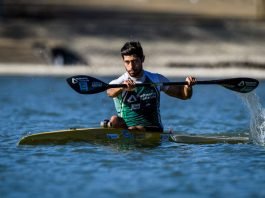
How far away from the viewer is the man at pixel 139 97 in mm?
10906

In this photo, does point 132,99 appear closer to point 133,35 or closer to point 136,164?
point 136,164

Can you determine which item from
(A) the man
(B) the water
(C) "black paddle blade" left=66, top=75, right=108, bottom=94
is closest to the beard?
(A) the man

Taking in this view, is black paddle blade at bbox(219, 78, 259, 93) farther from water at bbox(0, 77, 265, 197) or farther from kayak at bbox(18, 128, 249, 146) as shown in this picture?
kayak at bbox(18, 128, 249, 146)

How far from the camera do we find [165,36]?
3175 cm

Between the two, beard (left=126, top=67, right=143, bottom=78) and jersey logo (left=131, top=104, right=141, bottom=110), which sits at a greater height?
beard (left=126, top=67, right=143, bottom=78)

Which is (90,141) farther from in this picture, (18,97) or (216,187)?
(18,97)

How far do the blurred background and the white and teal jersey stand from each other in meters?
15.0

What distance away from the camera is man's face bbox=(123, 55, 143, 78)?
35.3 feet

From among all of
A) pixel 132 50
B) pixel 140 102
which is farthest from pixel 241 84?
pixel 132 50

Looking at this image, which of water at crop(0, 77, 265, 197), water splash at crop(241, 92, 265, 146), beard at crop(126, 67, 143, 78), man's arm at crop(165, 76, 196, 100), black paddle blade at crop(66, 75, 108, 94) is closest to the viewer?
water at crop(0, 77, 265, 197)

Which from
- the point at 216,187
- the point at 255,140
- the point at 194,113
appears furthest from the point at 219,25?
the point at 216,187

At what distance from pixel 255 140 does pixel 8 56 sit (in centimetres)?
1896

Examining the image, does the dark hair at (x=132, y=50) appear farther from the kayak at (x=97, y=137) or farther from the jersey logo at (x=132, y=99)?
the kayak at (x=97, y=137)

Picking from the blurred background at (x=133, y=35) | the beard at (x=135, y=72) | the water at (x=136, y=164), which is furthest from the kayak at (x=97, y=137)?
the blurred background at (x=133, y=35)
